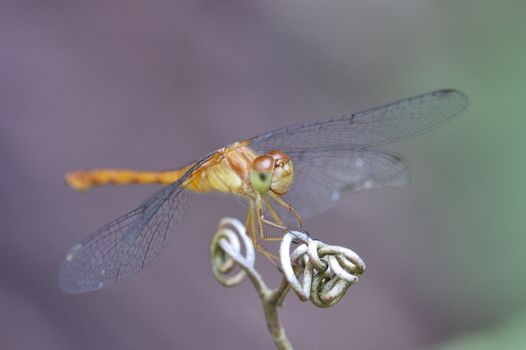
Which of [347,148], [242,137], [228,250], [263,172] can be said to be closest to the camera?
[228,250]

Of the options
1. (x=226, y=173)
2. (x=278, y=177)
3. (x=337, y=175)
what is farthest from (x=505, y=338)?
(x=226, y=173)

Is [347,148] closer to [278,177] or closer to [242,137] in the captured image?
[278,177]

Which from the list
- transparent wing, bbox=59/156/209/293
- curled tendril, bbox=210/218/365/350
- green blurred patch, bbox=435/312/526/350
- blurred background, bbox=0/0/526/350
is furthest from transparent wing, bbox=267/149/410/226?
blurred background, bbox=0/0/526/350

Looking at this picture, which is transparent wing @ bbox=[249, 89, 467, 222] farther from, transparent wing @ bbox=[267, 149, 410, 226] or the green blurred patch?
the green blurred patch

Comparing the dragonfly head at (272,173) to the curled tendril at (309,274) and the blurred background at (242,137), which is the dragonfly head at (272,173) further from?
the blurred background at (242,137)

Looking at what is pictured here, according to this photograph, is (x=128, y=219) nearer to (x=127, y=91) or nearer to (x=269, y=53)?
(x=127, y=91)

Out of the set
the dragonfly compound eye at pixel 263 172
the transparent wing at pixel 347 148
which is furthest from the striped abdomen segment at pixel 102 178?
the dragonfly compound eye at pixel 263 172

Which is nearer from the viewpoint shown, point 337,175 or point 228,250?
point 228,250
